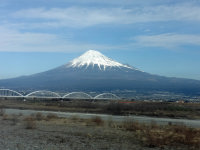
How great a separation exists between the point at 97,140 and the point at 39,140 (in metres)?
2.44

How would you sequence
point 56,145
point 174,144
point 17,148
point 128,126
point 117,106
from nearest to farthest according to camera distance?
point 17,148
point 56,145
point 174,144
point 128,126
point 117,106

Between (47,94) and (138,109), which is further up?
(47,94)

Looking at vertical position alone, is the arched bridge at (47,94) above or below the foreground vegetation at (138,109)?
above

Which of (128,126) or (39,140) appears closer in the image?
(39,140)

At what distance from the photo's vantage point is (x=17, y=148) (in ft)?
38.0

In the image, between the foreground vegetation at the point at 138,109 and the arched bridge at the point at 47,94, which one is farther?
the arched bridge at the point at 47,94

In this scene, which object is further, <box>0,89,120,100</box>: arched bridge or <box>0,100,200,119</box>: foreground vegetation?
<box>0,89,120,100</box>: arched bridge

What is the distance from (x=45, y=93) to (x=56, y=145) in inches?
3756

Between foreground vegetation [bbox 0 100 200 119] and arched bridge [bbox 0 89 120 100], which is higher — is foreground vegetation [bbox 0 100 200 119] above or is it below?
below


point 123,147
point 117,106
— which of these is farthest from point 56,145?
point 117,106

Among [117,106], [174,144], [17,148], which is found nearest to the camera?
[17,148]

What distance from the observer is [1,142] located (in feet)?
42.1

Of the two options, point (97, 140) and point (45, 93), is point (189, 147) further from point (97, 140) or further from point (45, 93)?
point (45, 93)

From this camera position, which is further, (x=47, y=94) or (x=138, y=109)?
(x=47, y=94)
